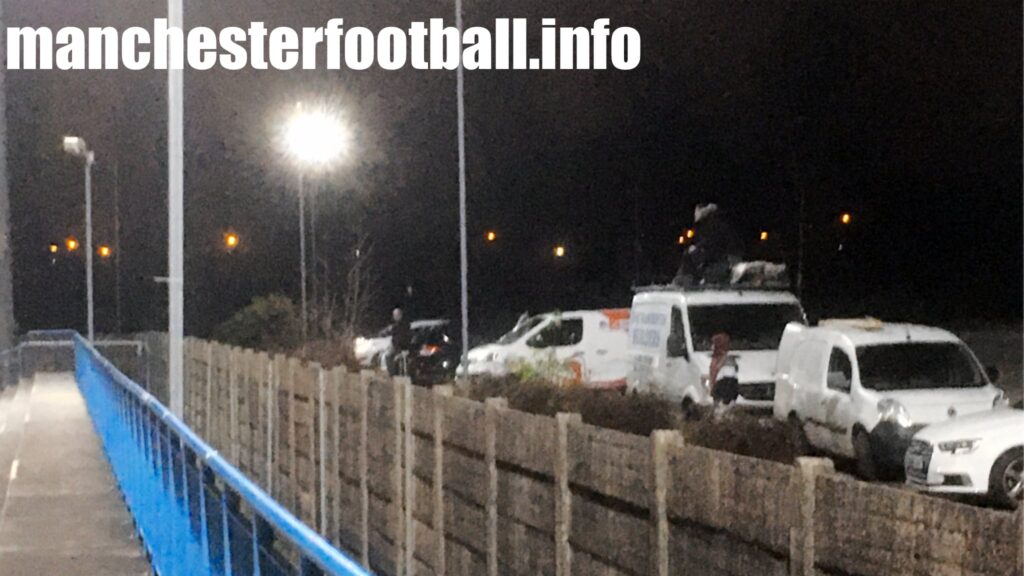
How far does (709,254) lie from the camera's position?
22.6 meters

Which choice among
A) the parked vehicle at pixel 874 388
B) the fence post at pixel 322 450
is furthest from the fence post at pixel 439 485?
the parked vehicle at pixel 874 388

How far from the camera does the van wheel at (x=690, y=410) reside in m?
16.5

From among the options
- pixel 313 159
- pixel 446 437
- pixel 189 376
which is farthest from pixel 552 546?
pixel 313 159

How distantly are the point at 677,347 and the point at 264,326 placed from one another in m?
14.0

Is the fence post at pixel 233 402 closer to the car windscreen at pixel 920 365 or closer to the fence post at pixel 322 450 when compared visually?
the fence post at pixel 322 450

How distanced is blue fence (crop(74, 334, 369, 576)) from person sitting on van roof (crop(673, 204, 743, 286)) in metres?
9.91

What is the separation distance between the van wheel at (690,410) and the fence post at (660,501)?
30.4 feet

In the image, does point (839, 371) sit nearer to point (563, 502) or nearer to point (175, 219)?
point (175, 219)

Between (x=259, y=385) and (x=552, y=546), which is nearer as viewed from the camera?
(x=552, y=546)

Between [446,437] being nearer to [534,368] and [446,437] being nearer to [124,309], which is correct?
[534,368]

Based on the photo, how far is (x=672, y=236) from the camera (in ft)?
237

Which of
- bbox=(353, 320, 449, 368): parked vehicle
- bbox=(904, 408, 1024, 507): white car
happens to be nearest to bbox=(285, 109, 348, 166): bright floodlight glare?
bbox=(353, 320, 449, 368): parked vehicle

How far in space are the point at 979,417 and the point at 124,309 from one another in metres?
66.8

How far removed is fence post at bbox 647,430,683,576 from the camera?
6574mm
